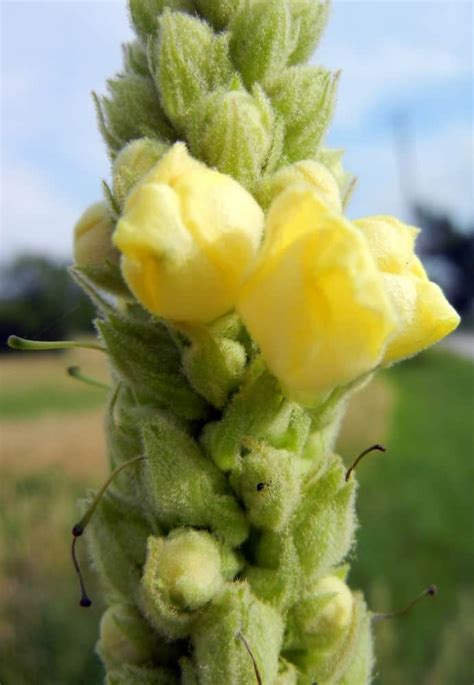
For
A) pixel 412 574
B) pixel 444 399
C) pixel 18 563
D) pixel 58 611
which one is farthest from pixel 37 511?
→ pixel 444 399

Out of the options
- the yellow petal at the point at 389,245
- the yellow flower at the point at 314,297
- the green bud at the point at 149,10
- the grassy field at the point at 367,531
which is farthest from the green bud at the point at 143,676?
the grassy field at the point at 367,531

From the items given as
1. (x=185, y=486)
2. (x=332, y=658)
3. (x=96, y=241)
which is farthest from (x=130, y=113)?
(x=332, y=658)

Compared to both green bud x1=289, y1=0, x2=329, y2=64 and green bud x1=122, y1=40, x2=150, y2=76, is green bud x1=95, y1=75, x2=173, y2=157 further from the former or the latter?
green bud x1=289, y1=0, x2=329, y2=64

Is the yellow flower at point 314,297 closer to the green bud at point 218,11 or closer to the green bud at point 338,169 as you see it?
the green bud at point 338,169

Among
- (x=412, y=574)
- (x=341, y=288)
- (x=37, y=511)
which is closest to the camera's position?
(x=341, y=288)

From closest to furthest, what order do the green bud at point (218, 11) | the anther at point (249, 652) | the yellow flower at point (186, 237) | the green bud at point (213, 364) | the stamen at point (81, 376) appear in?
the yellow flower at point (186, 237) → the anther at point (249, 652) → the green bud at point (213, 364) → the green bud at point (218, 11) → the stamen at point (81, 376)

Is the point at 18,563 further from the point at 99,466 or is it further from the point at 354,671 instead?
the point at 354,671

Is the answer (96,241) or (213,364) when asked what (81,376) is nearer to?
(96,241)
